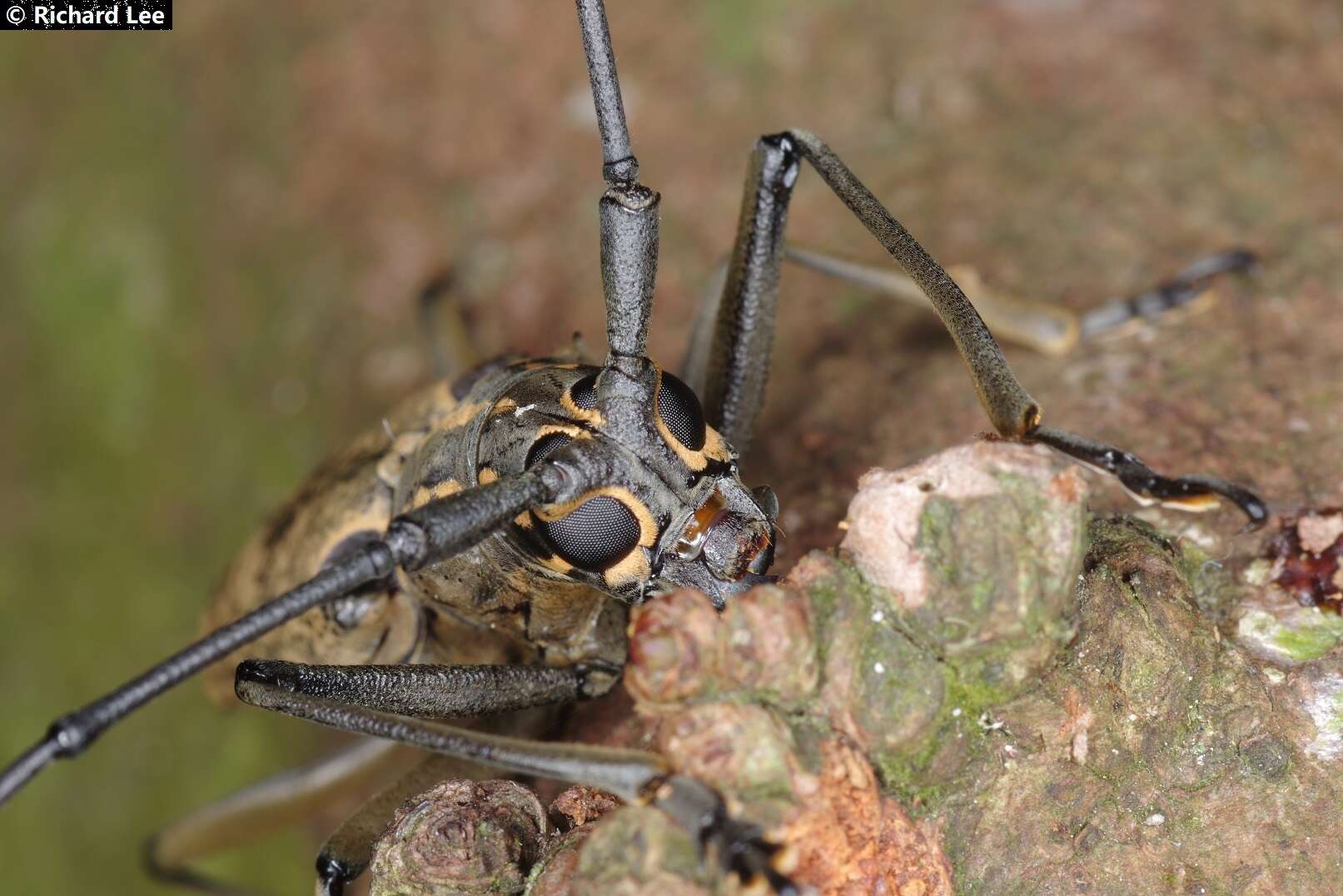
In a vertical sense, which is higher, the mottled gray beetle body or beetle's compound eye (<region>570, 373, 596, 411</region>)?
beetle's compound eye (<region>570, 373, 596, 411</region>)

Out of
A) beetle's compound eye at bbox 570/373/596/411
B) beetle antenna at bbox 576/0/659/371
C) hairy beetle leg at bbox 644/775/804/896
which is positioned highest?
beetle antenna at bbox 576/0/659/371

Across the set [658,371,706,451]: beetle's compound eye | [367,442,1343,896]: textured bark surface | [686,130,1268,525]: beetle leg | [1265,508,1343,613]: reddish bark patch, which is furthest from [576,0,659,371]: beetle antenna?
[1265,508,1343,613]: reddish bark patch

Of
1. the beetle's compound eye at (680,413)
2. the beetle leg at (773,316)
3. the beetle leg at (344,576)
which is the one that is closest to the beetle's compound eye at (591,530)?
the beetle leg at (344,576)

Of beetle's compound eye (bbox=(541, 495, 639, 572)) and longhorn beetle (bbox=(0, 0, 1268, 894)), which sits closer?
longhorn beetle (bbox=(0, 0, 1268, 894))

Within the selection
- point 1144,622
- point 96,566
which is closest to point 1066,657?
point 1144,622

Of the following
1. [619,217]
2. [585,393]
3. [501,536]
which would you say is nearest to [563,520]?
[585,393]

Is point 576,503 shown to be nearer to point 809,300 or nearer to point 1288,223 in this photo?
point 809,300

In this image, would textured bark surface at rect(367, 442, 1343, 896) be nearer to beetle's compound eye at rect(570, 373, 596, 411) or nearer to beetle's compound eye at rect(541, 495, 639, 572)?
beetle's compound eye at rect(541, 495, 639, 572)

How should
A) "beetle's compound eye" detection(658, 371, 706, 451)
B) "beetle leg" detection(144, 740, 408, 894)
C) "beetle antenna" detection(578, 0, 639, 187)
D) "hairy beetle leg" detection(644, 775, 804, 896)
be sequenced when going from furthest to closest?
1. "beetle leg" detection(144, 740, 408, 894)
2. "beetle's compound eye" detection(658, 371, 706, 451)
3. "beetle antenna" detection(578, 0, 639, 187)
4. "hairy beetle leg" detection(644, 775, 804, 896)
